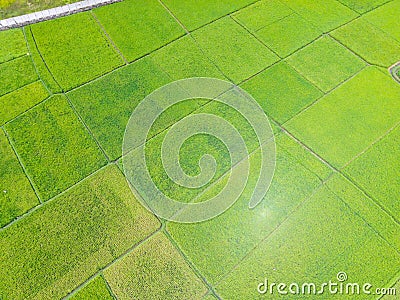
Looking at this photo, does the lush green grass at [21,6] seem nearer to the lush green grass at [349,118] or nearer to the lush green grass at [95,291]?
the lush green grass at [349,118]

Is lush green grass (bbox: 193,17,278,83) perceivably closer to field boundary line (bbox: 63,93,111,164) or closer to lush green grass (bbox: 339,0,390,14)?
lush green grass (bbox: 339,0,390,14)

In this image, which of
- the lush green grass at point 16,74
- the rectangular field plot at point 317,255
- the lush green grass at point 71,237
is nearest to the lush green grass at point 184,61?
the lush green grass at point 16,74

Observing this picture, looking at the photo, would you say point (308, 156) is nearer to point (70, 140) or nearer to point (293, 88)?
point (293, 88)

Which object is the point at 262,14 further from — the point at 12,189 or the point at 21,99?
the point at 12,189

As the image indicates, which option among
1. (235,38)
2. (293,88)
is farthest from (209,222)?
(235,38)

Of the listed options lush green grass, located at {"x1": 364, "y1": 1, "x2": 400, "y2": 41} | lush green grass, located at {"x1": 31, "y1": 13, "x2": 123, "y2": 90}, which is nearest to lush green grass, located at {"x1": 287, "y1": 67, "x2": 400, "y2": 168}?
lush green grass, located at {"x1": 364, "y1": 1, "x2": 400, "y2": 41}

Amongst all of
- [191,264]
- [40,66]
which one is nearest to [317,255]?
[191,264]
